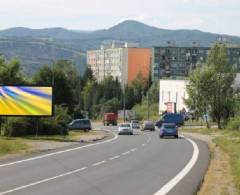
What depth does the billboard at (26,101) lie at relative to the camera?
53594mm

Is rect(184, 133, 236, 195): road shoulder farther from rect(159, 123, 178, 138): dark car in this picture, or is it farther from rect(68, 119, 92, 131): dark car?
rect(68, 119, 92, 131): dark car

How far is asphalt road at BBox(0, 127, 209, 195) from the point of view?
18.8 meters

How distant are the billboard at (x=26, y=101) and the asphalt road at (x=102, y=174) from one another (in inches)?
738

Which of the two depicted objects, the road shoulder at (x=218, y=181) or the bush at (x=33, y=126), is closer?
the road shoulder at (x=218, y=181)

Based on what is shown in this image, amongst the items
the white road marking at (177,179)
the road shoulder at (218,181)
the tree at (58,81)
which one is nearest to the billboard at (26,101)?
the white road marking at (177,179)

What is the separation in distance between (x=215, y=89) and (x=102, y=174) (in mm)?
60747

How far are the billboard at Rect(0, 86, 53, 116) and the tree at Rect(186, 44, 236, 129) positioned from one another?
32403mm

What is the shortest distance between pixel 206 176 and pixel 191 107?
60461 mm

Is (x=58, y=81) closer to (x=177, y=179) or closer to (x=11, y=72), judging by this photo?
(x=11, y=72)

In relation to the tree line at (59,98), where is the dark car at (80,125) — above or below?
below

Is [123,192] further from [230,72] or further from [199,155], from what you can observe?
[230,72]

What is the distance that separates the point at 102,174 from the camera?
23.8 meters

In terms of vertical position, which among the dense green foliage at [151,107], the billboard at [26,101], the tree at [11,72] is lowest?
the dense green foliage at [151,107]

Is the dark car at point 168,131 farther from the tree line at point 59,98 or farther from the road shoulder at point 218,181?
the road shoulder at point 218,181
